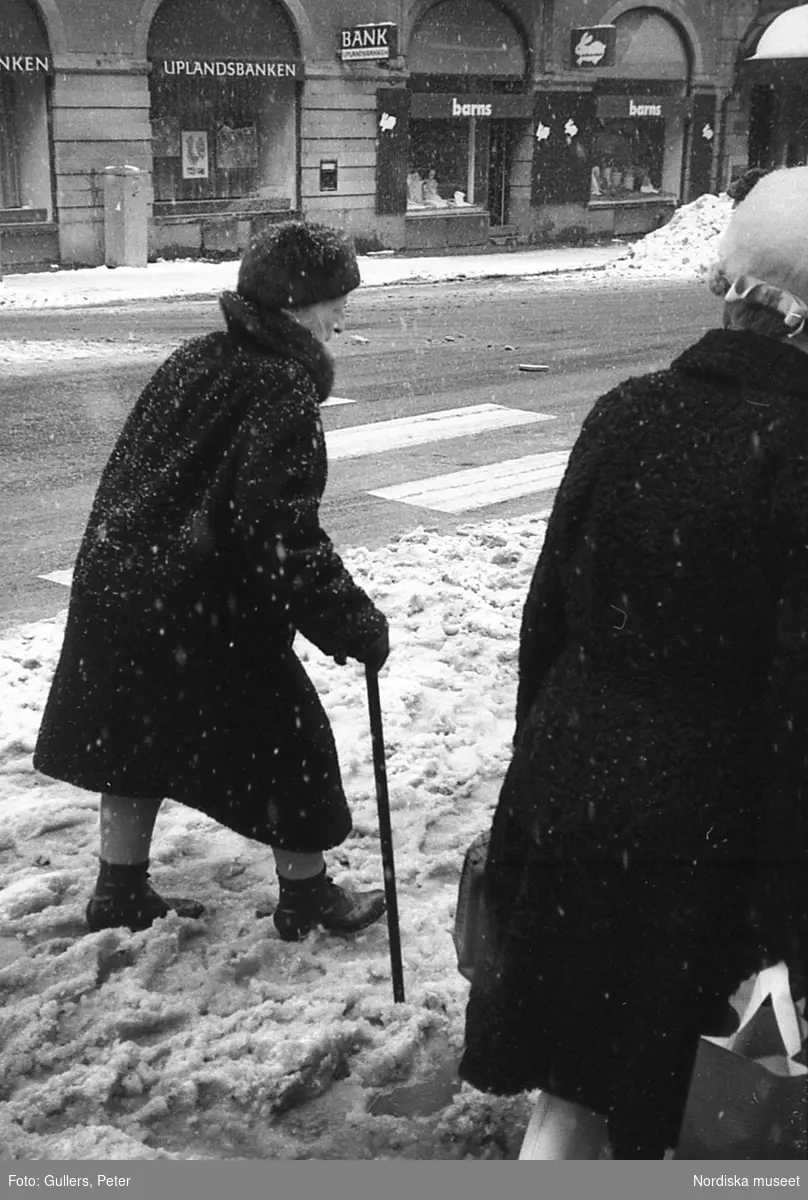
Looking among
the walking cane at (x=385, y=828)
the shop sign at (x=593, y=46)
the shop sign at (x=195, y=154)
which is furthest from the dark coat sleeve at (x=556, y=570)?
the shop sign at (x=593, y=46)

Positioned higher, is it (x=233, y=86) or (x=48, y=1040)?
(x=233, y=86)

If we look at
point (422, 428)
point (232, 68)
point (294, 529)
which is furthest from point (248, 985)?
point (232, 68)

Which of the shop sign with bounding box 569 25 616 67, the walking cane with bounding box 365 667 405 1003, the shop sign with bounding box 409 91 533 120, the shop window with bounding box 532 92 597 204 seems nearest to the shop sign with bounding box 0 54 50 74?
the shop sign with bounding box 409 91 533 120

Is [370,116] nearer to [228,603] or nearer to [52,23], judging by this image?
[52,23]

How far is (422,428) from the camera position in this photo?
33.6ft

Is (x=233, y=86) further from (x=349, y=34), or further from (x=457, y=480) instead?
(x=457, y=480)

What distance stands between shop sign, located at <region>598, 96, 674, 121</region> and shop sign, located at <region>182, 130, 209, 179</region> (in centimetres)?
891

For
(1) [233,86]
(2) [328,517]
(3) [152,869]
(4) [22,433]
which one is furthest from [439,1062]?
(1) [233,86]

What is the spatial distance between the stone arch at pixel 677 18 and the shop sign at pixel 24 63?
1207 cm

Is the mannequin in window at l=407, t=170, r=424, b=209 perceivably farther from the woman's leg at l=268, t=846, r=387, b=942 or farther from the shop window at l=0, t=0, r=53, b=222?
the woman's leg at l=268, t=846, r=387, b=942

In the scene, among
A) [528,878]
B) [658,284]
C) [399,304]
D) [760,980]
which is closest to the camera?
[760,980]

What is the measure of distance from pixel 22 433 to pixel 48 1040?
7.13 metres

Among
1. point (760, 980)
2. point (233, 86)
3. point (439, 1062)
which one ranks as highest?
point (233, 86)

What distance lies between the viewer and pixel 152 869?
3.99 m
